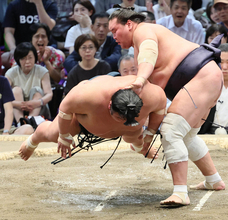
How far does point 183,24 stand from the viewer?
4.15m

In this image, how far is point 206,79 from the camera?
6.08 feet

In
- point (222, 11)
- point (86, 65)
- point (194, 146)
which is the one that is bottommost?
point (194, 146)

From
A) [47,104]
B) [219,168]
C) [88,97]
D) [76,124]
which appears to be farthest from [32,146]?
[47,104]

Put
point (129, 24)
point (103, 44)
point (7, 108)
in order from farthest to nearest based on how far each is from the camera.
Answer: point (103, 44), point (7, 108), point (129, 24)

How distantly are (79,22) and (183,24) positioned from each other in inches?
49.1

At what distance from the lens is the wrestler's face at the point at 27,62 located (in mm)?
3954

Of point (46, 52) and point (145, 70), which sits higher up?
point (145, 70)

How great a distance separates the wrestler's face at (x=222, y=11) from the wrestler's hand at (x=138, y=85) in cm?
283

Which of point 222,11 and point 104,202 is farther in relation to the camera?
point 222,11

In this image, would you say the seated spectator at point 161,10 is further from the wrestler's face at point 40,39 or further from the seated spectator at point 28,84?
the seated spectator at point 28,84

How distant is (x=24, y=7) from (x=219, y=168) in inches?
124

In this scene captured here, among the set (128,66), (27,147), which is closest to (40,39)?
(128,66)

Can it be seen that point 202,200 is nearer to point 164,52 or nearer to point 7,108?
point 164,52

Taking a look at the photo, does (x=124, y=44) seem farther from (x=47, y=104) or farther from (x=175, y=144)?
(x=47, y=104)
